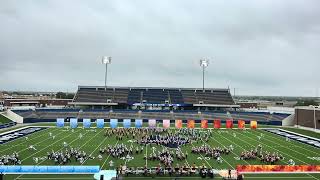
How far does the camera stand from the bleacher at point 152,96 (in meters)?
85.3

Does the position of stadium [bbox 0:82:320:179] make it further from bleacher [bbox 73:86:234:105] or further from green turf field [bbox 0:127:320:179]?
bleacher [bbox 73:86:234:105]

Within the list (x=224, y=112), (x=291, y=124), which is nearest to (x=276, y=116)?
(x=291, y=124)

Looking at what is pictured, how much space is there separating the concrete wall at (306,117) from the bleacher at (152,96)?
2023 cm

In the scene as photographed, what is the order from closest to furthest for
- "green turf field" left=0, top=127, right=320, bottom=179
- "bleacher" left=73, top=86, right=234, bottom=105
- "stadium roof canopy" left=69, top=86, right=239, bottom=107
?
"green turf field" left=0, top=127, right=320, bottom=179, "stadium roof canopy" left=69, top=86, right=239, bottom=107, "bleacher" left=73, top=86, right=234, bottom=105

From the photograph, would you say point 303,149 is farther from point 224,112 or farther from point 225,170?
point 224,112

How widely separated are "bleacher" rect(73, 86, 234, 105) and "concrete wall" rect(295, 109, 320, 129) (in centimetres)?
2023

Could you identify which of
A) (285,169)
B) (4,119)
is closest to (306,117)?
(285,169)

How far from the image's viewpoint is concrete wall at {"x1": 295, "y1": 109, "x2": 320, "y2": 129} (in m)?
60.6

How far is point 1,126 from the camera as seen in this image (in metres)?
56.1

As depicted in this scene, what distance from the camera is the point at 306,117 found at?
64125 mm

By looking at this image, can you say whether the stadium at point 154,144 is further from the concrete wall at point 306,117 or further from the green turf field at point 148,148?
the concrete wall at point 306,117

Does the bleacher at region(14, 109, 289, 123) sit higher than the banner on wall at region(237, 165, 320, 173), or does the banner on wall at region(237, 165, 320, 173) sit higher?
the bleacher at region(14, 109, 289, 123)

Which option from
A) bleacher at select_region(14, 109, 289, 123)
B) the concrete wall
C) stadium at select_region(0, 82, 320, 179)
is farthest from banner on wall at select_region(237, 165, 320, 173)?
bleacher at select_region(14, 109, 289, 123)

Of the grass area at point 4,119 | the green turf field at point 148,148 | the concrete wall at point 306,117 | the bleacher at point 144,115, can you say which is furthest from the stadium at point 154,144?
the concrete wall at point 306,117
